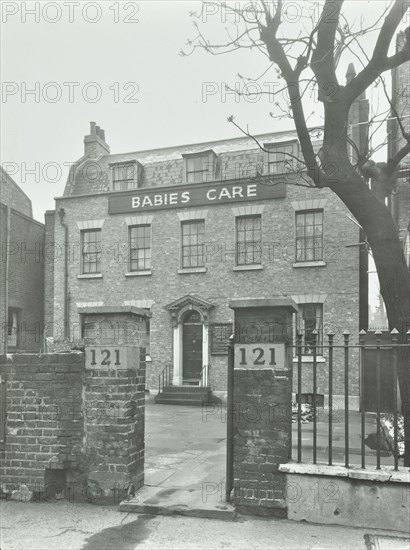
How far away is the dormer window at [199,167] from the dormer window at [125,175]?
2.05m

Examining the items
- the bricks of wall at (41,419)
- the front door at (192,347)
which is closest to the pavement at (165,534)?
the bricks of wall at (41,419)

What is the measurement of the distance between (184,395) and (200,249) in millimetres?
5227

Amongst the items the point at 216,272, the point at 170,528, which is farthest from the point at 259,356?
the point at 216,272

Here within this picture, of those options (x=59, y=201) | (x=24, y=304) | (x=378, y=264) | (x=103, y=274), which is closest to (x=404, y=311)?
(x=378, y=264)

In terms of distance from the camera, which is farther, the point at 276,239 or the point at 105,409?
the point at 276,239

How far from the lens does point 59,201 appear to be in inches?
803

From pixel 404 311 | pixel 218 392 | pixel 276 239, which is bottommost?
pixel 218 392

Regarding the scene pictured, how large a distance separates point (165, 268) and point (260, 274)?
11.8 feet

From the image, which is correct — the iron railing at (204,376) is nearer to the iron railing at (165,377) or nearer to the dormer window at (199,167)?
the iron railing at (165,377)

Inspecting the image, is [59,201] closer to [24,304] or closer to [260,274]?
[24,304]

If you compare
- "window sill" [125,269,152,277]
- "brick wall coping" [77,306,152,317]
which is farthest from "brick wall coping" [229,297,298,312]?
"window sill" [125,269,152,277]

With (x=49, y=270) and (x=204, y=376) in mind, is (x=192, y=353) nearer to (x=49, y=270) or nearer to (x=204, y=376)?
(x=204, y=376)

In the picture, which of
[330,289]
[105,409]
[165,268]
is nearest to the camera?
[105,409]

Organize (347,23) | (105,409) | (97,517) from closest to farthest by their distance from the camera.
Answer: (97,517), (105,409), (347,23)
